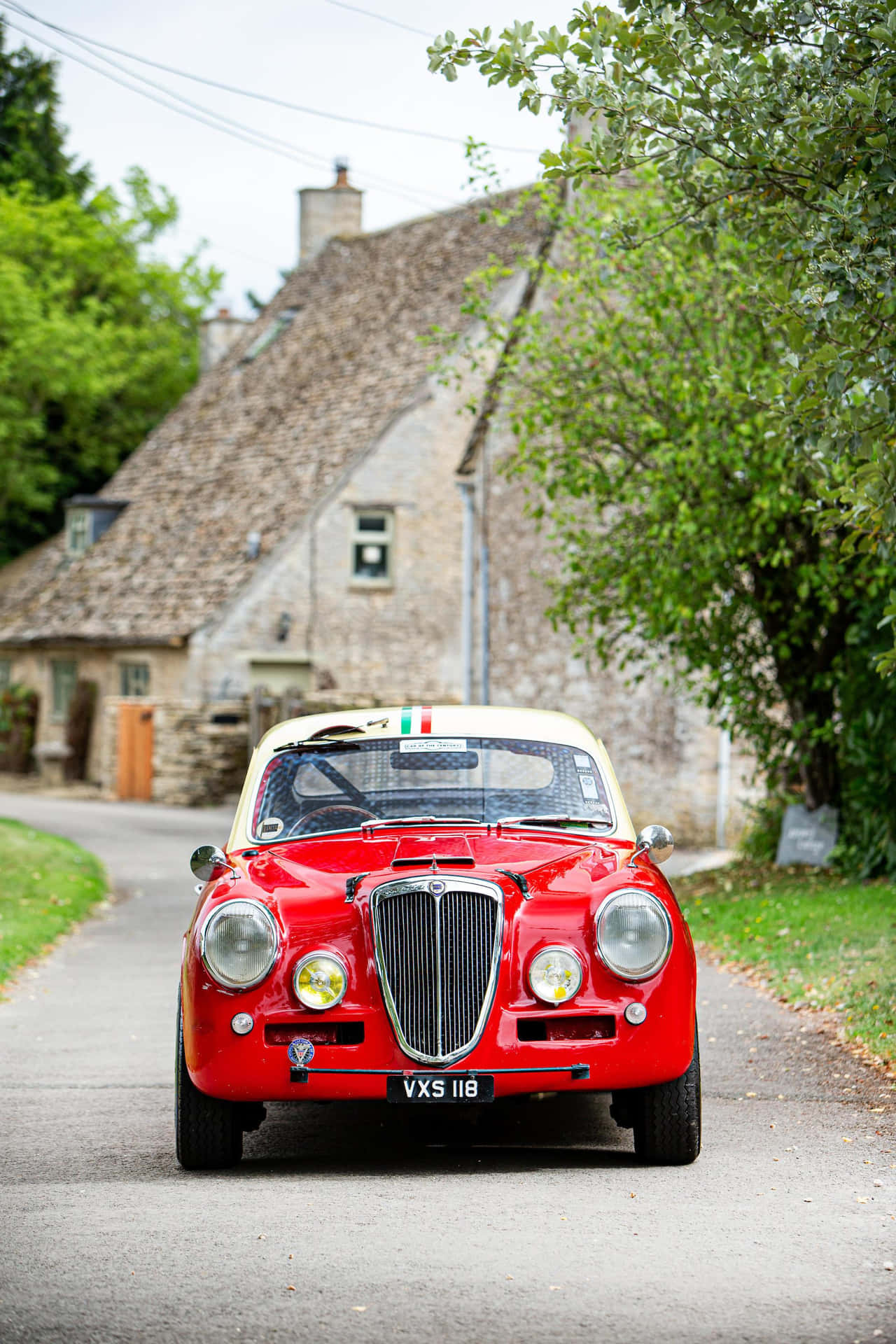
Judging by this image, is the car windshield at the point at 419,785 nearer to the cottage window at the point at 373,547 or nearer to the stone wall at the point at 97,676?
the stone wall at the point at 97,676

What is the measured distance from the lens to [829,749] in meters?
16.0

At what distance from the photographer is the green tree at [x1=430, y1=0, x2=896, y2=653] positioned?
7766 mm

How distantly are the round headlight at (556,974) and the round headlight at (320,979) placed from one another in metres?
0.67

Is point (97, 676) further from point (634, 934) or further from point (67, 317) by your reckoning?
point (634, 934)

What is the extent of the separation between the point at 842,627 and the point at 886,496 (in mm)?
7786

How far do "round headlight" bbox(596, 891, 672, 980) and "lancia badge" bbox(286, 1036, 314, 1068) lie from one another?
3.53ft

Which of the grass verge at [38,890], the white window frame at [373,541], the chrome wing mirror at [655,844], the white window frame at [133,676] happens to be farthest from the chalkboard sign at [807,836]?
the white window frame at [133,676]

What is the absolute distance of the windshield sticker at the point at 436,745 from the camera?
7.48m

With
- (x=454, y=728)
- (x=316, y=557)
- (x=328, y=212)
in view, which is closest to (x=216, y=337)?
(x=328, y=212)

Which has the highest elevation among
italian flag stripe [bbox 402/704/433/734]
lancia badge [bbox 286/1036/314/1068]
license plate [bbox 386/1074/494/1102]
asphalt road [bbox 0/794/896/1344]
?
italian flag stripe [bbox 402/704/433/734]

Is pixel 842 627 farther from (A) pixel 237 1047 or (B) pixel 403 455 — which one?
(B) pixel 403 455

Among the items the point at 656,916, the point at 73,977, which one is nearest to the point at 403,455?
the point at 73,977

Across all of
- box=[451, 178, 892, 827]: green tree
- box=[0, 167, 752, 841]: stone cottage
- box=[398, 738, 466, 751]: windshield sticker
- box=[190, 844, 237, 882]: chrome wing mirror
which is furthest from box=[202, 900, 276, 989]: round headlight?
box=[0, 167, 752, 841]: stone cottage

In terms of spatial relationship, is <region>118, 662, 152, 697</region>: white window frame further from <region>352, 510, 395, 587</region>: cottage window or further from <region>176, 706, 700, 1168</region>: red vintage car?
<region>176, 706, 700, 1168</region>: red vintage car
